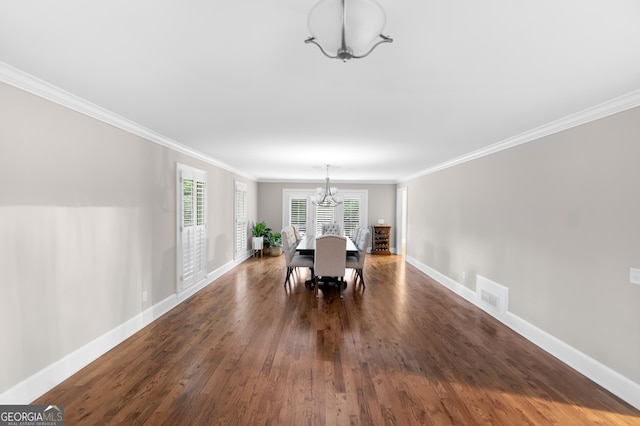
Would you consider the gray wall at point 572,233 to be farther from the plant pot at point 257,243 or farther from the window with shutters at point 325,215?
the plant pot at point 257,243

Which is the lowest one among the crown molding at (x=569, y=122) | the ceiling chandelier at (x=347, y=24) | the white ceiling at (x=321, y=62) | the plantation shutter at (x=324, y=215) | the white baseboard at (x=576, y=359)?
the white baseboard at (x=576, y=359)

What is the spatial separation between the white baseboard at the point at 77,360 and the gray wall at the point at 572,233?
4477mm

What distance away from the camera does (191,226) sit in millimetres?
4773

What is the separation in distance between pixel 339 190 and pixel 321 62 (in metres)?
7.67

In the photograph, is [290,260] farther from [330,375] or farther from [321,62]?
[321,62]

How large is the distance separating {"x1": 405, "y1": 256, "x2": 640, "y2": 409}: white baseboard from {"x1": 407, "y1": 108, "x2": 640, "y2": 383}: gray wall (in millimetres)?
56

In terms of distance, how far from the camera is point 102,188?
296 cm

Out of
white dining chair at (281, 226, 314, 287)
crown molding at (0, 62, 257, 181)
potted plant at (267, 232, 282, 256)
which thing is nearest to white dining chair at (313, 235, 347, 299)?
white dining chair at (281, 226, 314, 287)

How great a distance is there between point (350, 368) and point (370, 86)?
7.87ft

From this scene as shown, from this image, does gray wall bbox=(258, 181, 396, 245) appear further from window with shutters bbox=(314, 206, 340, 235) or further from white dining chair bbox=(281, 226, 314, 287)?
white dining chair bbox=(281, 226, 314, 287)

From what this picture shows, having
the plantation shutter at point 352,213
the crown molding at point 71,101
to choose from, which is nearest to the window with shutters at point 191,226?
the crown molding at point 71,101

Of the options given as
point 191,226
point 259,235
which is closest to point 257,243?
point 259,235

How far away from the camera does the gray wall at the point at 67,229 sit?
211 cm

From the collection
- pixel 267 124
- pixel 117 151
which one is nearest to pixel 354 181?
pixel 267 124
